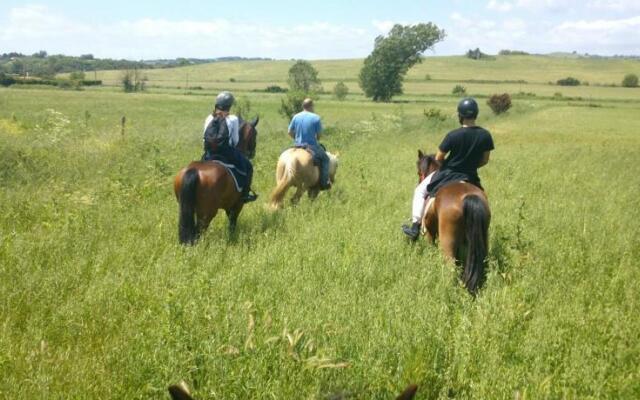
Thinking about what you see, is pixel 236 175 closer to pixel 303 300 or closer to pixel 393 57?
pixel 303 300

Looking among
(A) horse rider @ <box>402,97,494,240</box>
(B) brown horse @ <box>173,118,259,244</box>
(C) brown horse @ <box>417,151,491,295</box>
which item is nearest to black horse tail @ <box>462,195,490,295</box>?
(C) brown horse @ <box>417,151,491,295</box>

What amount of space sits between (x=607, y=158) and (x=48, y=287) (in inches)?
703

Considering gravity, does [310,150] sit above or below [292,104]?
below

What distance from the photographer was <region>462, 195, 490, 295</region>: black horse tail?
5.24m

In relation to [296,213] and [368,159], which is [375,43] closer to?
[368,159]

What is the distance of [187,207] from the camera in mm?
6348

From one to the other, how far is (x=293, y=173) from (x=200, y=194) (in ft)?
8.16

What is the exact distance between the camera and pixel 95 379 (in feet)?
10.8

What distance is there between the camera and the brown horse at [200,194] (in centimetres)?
636

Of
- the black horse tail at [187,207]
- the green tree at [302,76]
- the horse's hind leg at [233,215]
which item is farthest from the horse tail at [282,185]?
the green tree at [302,76]

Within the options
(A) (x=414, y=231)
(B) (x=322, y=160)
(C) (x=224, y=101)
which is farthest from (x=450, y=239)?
(B) (x=322, y=160)

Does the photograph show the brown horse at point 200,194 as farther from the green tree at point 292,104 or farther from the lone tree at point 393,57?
the lone tree at point 393,57

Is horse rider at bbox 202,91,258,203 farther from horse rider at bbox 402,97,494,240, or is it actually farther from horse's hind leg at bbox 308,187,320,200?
horse rider at bbox 402,97,494,240

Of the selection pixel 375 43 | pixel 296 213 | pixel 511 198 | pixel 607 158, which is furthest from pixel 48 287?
pixel 375 43
